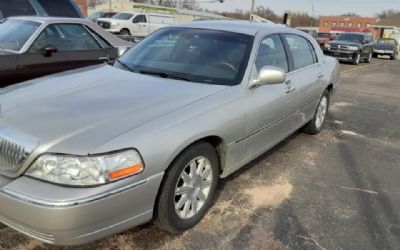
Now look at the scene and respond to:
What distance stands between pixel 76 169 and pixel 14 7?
6.84m

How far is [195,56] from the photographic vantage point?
4.04 m

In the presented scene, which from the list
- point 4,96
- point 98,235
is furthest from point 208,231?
point 4,96

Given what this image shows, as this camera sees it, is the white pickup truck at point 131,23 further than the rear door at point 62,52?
Yes

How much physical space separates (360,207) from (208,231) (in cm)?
158

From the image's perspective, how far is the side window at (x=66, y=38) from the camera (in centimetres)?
612

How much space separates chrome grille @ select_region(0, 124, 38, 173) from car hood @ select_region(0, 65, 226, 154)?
0.05 metres

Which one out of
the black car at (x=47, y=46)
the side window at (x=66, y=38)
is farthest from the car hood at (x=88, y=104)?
the side window at (x=66, y=38)

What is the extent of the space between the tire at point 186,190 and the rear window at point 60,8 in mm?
6232

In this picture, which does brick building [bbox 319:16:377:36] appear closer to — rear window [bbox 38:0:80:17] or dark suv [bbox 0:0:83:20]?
rear window [bbox 38:0:80:17]

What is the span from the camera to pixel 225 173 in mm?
3641

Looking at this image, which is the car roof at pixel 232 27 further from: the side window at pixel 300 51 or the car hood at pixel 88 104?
the car hood at pixel 88 104

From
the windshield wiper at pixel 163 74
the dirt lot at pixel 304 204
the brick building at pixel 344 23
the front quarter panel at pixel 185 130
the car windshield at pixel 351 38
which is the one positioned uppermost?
the brick building at pixel 344 23

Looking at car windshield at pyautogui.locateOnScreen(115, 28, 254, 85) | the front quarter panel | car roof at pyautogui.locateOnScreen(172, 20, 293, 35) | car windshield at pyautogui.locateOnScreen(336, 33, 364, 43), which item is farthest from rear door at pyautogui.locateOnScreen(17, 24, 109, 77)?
car windshield at pyautogui.locateOnScreen(336, 33, 364, 43)

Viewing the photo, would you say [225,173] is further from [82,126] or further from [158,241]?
[82,126]
